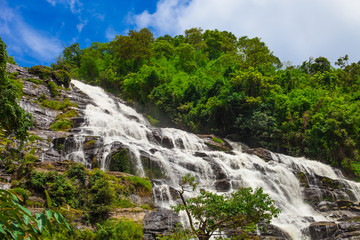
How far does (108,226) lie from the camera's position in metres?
10.1

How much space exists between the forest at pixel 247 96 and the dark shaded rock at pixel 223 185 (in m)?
13.7

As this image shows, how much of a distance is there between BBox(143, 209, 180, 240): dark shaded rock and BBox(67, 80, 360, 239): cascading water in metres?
2.69

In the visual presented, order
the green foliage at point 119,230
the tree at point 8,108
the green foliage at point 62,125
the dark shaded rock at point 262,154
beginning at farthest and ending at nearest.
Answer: the dark shaded rock at point 262,154 < the green foliage at point 62,125 < the green foliage at point 119,230 < the tree at point 8,108

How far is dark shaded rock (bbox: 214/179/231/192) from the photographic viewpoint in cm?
1730

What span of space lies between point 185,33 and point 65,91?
105 feet

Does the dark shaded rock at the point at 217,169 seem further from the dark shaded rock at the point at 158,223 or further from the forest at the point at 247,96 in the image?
the forest at the point at 247,96

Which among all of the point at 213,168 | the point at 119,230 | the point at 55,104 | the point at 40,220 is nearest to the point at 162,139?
the point at 213,168

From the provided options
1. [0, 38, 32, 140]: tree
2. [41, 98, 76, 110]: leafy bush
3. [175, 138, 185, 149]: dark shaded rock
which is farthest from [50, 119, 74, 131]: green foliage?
[0, 38, 32, 140]: tree

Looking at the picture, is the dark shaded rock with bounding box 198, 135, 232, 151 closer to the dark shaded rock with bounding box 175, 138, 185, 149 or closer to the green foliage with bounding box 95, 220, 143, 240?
the dark shaded rock with bounding box 175, 138, 185, 149

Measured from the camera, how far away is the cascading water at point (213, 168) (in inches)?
626

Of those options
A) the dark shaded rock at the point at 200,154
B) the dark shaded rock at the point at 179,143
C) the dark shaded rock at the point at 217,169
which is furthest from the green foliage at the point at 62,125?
the dark shaded rock at the point at 217,169

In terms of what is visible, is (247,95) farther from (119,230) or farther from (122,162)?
(119,230)

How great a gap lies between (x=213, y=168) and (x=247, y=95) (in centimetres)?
1597

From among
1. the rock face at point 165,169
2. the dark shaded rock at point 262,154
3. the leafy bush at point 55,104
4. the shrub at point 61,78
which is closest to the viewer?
the rock face at point 165,169
